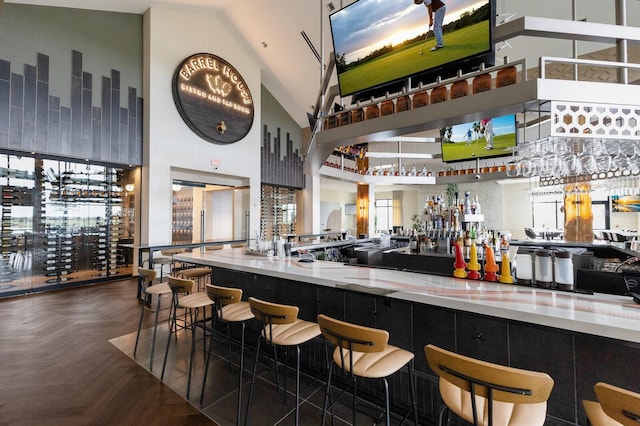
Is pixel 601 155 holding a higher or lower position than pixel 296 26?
lower

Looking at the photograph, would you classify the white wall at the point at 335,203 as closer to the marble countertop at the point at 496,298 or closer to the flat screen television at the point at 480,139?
the flat screen television at the point at 480,139

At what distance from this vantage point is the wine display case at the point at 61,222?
207 inches

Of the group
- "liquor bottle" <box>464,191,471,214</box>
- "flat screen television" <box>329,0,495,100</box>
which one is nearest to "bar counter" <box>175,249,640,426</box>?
"liquor bottle" <box>464,191,471,214</box>

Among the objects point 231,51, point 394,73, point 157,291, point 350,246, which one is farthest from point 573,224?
point 231,51

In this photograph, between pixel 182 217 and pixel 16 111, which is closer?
pixel 16 111

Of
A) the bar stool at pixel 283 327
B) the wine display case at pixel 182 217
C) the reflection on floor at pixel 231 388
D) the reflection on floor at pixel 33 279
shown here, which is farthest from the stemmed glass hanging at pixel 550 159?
the wine display case at pixel 182 217

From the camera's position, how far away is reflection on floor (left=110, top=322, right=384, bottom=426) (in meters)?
2.05

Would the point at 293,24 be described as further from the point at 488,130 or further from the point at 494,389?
the point at 494,389

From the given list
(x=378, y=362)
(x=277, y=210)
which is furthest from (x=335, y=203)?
(x=378, y=362)

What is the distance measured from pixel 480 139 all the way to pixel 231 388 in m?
4.70

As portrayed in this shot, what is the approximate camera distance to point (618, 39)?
6.03 feet

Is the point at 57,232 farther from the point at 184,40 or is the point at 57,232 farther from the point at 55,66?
the point at 184,40

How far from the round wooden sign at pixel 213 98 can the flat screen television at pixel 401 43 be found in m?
5.59

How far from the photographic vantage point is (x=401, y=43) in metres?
2.36
